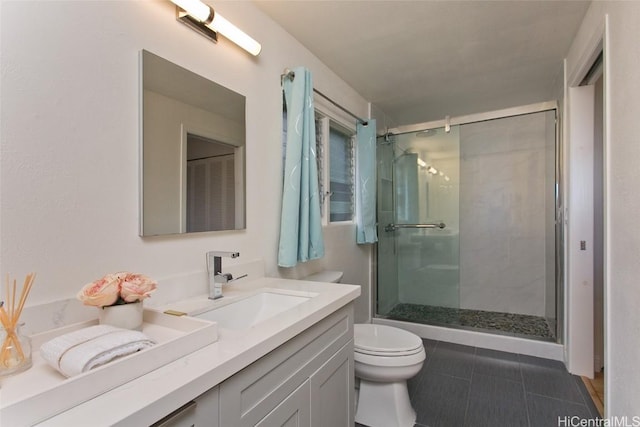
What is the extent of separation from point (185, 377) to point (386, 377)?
1.29m

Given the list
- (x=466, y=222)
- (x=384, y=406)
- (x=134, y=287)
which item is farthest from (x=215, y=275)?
(x=466, y=222)

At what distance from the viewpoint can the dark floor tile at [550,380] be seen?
1939mm

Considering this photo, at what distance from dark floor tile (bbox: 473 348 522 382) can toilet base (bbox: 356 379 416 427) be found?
820 mm

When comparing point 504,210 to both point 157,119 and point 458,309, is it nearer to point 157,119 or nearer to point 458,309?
point 458,309

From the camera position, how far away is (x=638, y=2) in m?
1.12

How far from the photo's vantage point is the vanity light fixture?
123cm

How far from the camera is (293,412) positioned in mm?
989

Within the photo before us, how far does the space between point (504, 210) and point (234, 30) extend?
10.4ft

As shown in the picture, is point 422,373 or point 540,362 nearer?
point 422,373

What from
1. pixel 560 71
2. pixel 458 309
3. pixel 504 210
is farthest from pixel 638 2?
pixel 458 309

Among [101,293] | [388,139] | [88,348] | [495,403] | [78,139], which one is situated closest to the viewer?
→ [88,348]

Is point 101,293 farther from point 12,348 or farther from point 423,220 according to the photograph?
point 423,220

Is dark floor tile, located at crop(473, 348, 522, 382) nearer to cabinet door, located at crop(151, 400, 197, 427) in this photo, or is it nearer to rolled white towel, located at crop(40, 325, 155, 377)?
cabinet door, located at crop(151, 400, 197, 427)

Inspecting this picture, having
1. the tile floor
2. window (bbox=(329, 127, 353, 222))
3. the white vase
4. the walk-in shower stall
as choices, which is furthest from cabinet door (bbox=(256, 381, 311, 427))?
the walk-in shower stall
